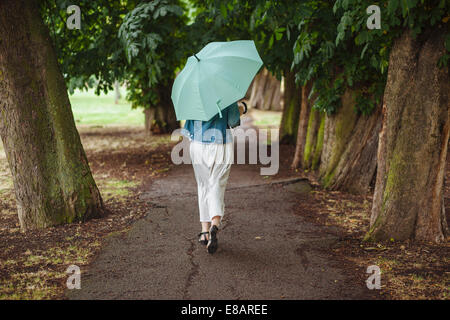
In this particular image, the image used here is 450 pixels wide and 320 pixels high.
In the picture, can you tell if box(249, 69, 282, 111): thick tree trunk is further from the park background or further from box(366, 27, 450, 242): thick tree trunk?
box(366, 27, 450, 242): thick tree trunk

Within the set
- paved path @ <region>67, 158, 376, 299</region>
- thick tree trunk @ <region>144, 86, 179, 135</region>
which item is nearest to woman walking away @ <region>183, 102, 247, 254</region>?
paved path @ <region>67, 158, 376, 299</region>

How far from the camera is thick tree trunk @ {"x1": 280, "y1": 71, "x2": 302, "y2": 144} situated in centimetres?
1362

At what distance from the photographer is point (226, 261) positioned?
A: 518cm

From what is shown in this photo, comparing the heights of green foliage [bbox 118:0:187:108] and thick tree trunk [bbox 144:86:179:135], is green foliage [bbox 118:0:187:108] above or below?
above

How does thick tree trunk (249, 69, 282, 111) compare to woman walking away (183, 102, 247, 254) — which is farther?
thick tree trunk (249, 69, 282, 111)

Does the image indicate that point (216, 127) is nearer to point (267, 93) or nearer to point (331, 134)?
point (331, 134)

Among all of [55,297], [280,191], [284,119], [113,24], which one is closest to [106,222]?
[55,297]

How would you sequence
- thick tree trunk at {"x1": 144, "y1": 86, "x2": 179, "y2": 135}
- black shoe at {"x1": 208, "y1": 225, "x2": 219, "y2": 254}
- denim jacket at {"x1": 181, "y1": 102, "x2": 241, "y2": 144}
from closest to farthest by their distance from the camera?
denim jacket at {"x1": 181, "y1": 102, "x2": 241, "y2": 144} → black shoe at {"x1": 208, "y1": 225, "x2": 219, "y2": 254} → thick tree trunk at {"x1": 144, "y1": 86, "x2": 179, "y2": 135}

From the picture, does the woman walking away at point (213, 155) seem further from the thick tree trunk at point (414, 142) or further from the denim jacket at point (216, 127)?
the thick tree trunk at point (414, 142)

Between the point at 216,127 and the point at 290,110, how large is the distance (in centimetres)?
906

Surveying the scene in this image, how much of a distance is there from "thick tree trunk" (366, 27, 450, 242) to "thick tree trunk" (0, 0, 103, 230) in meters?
4.02

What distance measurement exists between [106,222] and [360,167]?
180 inches

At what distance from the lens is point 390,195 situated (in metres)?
5.66

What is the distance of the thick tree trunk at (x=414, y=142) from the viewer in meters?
5.41
